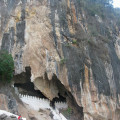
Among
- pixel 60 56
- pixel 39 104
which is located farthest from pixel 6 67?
pixel 60 56

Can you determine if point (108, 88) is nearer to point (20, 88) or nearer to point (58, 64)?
point (58, 64)

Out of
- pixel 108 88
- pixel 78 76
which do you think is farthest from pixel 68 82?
pixel 108 88

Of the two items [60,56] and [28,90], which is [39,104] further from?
[60,56]

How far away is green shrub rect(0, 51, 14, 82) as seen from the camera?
59.3 feet

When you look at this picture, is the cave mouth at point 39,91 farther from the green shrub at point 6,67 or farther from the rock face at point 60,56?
the green shrub at point 6,67

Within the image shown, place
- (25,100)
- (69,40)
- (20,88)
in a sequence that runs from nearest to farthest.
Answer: (25,100), (20,88), (69,40)

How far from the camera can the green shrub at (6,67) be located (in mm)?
18078

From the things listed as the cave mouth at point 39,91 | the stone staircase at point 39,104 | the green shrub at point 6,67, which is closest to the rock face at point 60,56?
the cave mouth at point 39,91

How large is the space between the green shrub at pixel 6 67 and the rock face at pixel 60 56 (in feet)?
3.39

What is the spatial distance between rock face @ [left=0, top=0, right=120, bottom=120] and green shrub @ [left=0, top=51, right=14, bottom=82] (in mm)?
1034

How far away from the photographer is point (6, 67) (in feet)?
59.5

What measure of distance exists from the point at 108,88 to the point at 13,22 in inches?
413

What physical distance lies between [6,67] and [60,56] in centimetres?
520

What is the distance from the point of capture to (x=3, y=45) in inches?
779
